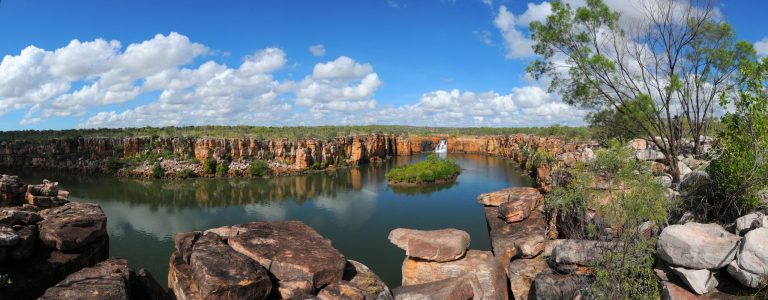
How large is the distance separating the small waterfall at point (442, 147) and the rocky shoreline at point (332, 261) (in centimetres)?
8720

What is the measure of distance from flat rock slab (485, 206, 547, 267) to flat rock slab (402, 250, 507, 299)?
49cm

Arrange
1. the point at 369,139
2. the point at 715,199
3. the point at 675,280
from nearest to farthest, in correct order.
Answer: the point at 675,280
the point at 715,199
the point at 369,139

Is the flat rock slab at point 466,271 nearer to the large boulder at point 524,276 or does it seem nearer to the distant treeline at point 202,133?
the large boulder at point 524,276

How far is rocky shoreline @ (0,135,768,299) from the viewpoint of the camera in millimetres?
9688

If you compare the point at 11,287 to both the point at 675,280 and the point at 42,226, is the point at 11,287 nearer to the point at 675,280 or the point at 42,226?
the point at 42,226

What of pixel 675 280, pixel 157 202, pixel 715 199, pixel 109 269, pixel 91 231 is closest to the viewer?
pixel 675 280

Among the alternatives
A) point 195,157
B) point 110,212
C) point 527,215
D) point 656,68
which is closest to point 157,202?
point 110,212

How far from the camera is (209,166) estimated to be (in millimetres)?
57250

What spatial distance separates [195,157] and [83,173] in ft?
52.3

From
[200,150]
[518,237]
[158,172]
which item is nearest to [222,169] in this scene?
[200,150]

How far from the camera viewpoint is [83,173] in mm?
60938

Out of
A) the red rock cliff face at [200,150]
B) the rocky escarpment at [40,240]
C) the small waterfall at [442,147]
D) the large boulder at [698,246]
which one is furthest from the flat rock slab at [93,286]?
the small waterfall at [442,147]

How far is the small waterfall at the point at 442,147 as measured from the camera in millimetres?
104675

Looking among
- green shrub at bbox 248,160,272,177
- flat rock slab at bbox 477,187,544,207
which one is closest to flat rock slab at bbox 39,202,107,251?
flat rock slab at bbox 477,187,544,207
